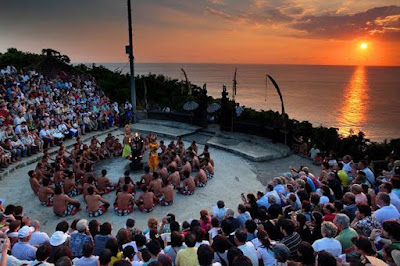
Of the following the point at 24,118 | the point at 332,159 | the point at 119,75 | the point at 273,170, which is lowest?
the point at 273,170

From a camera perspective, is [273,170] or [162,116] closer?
[273,170]

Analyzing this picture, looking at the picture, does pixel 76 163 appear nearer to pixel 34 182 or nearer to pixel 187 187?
pixel 34 182

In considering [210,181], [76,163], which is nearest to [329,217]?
[210,181]

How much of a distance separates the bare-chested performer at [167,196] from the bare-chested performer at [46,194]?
326cm

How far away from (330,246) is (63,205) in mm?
6821

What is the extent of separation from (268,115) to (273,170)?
4.98 meters

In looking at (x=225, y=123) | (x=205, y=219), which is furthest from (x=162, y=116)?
(x=205, y=219)

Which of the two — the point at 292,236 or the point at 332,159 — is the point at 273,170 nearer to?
the point at 332,159

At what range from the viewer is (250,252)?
470cm

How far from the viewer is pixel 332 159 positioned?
433 inches

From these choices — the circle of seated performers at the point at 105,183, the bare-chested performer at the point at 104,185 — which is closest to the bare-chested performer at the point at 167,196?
the circle of seated performers at the point at 105,183

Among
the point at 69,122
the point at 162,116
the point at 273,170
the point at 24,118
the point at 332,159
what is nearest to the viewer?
the point at 332,159

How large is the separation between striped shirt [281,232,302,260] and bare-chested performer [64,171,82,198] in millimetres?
7120

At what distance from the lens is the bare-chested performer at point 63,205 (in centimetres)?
812
